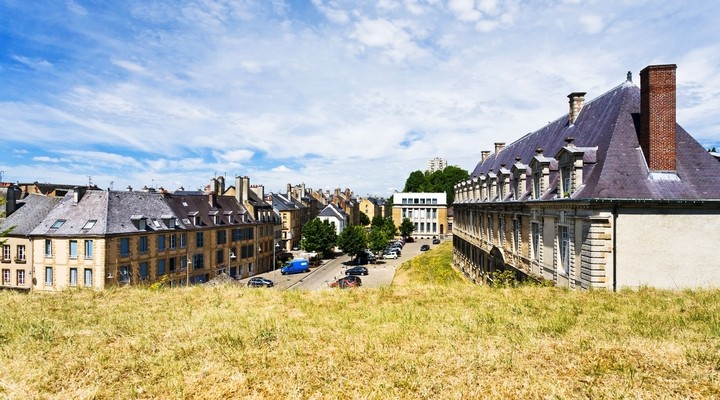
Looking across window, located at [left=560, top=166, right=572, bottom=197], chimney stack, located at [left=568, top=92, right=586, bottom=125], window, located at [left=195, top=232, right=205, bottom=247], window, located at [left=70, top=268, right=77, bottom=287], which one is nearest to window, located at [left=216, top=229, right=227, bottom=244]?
window, located at [left=195, top=232, right=205, bottom=247]

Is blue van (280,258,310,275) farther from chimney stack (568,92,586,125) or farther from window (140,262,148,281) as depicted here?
chimney stack (568,92,586,125)

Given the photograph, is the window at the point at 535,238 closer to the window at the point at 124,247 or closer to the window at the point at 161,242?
the window at the point at 124,247

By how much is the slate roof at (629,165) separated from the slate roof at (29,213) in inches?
1548

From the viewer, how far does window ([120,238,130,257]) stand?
3105cm

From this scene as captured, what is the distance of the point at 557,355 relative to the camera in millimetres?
6914

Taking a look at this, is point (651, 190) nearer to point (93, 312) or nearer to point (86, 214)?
point (93, 312)

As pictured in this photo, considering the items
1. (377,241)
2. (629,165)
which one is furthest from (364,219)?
(629,165)

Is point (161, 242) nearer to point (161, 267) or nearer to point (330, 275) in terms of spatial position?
point (161, 267)

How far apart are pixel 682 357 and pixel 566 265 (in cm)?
988

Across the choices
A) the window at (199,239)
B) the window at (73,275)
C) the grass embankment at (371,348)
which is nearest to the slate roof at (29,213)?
the window at (73,275)

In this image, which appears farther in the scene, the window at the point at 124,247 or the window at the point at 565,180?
the window at the point at 124,247

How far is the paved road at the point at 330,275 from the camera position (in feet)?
129

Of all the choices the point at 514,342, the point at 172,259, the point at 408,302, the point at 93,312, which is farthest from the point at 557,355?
the point at 172,259

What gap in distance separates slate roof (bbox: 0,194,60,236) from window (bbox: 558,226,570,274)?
38.7m
